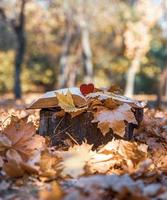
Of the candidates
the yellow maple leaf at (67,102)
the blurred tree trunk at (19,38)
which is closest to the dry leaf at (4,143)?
the yellow maple leaf at (67,102)

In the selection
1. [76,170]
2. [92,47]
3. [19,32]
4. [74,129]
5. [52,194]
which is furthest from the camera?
[92,47]

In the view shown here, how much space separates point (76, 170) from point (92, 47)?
30.1 meters

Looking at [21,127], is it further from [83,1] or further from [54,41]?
[54,41]

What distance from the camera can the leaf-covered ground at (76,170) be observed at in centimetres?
181

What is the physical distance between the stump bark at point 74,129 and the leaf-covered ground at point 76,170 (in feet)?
0.28

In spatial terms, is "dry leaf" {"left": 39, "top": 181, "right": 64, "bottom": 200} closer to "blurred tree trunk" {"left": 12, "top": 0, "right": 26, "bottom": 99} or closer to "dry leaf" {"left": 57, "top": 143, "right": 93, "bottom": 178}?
"dry leaf" {"left": 57, "top": 143, "right": 93, "bottom": 178}

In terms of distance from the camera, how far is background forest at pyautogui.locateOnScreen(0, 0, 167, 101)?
22719 mm

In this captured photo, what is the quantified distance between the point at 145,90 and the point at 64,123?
2871cm

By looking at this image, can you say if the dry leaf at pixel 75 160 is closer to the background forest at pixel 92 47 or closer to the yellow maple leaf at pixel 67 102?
the yellow maple leaf at pixel 67 102

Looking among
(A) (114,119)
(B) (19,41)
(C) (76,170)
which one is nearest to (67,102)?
(A) (114,119)

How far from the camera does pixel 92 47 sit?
3209 cm

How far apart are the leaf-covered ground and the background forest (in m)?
19.5

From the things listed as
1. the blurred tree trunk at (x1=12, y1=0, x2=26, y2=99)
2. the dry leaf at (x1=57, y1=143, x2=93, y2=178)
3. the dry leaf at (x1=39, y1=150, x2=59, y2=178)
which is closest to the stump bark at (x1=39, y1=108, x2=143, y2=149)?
the dry leaf at (x1=57, y1=143, x2=93, y2=178)

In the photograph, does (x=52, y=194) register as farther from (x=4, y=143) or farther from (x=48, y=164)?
(x=4, y=143)
